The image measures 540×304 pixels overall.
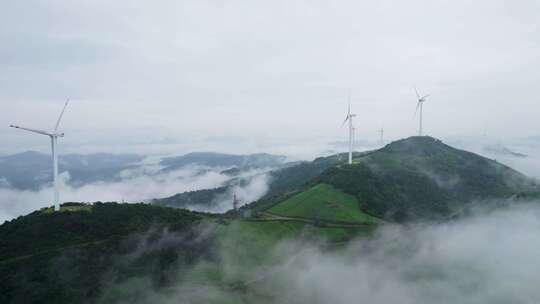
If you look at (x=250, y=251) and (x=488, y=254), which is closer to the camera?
(x=250, y=251)

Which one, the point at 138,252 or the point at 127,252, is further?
the point at 138,252

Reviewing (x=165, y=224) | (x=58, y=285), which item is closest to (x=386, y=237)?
(x=165, y=224)

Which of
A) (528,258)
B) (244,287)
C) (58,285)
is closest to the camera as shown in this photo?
(58,285)

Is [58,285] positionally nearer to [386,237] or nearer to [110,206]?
[110,206]

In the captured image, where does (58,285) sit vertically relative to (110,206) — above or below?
below

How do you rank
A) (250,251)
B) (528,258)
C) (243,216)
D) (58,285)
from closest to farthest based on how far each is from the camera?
1. (58,285)
2. (250,251)
3. (528,258)
4. (243,216)

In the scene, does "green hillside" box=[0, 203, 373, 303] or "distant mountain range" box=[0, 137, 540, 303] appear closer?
"green hillside" box=[0, 203, 373, 303]

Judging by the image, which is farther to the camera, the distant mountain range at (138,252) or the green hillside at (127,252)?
the distant mountain range at (138,252)

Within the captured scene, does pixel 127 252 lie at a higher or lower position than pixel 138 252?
higher

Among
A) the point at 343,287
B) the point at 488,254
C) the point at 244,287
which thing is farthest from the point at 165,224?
the point at 488,254

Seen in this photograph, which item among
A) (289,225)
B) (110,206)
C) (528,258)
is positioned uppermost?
(110,206)
